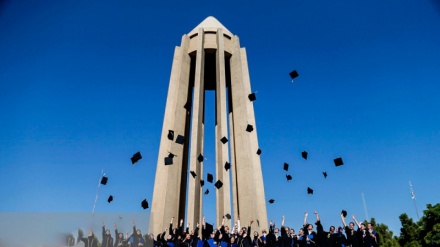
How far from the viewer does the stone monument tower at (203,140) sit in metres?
14.9

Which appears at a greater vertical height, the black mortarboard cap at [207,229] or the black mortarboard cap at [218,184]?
the black mortarboard cap at [218,184]

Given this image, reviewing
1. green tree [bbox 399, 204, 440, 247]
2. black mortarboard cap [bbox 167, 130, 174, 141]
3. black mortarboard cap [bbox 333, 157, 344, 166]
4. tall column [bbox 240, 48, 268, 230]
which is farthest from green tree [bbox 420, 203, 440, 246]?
black mortarboard cap [bbox 167, 130, 174, 141]

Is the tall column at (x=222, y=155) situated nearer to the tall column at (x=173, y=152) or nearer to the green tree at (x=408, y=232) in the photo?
the tall column at (x=173, y=152)

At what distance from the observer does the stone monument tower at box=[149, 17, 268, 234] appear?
14.9m

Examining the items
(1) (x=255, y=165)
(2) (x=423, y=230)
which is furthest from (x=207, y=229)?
(2) (x=423, y=230)

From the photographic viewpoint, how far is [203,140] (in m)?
17.9

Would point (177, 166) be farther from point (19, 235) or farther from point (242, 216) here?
point (19, 235)

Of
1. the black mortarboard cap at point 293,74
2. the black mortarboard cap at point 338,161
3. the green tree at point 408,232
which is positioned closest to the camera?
the black mortarboard cap at point 338,161

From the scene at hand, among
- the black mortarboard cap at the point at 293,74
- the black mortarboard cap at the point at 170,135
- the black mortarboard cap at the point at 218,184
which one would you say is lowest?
the black mortarboard cap at the point at 218,184

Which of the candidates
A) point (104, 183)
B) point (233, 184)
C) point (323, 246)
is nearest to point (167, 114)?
point (233, 184)

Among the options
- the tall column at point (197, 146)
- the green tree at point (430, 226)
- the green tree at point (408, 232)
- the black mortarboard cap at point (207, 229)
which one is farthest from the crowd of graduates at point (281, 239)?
the green tree at point (408, 232)

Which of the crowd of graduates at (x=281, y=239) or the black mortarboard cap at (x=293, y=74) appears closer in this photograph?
the crowd of graduates at (x=281, y=239)

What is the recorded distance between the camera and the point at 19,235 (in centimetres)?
579

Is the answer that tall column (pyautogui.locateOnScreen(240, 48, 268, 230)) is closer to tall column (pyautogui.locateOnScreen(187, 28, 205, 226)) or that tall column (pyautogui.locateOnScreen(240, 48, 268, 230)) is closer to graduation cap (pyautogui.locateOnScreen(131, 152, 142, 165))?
tall column (pyautogui.locateOnScreen(187, 28, 205, 226))
